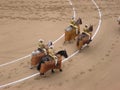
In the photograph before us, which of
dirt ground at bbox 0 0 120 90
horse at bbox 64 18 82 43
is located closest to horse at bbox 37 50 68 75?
dirt ground at bbox 0 0 120 90

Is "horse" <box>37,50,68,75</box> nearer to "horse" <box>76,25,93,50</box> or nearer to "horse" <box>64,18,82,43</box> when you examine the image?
"horse" <box>76,25,93,50</box>

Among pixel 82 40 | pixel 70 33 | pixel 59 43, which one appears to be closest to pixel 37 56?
pixel 82 40

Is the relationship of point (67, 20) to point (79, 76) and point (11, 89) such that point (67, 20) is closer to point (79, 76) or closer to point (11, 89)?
point (79, 76)

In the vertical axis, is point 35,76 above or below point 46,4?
below

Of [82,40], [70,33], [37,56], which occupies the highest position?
[70,33]

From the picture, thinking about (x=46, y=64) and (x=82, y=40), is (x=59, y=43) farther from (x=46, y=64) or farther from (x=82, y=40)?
(x=46, y=64)

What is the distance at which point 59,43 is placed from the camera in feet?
80.2

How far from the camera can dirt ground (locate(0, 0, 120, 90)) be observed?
20109mm

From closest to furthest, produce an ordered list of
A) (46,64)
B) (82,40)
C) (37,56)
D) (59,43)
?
(46,64) → (37,56) → (82,40) → (59,43)

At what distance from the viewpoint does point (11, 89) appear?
19.3 metres

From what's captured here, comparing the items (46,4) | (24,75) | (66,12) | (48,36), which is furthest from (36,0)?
(24,75)

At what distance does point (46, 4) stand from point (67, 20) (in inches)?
151

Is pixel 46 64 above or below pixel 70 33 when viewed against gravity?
below

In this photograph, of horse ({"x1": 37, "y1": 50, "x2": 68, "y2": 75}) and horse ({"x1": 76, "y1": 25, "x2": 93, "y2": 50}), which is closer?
horse ({"x1": 37, "y1": 50, "x2": 68, "y2": 75})
